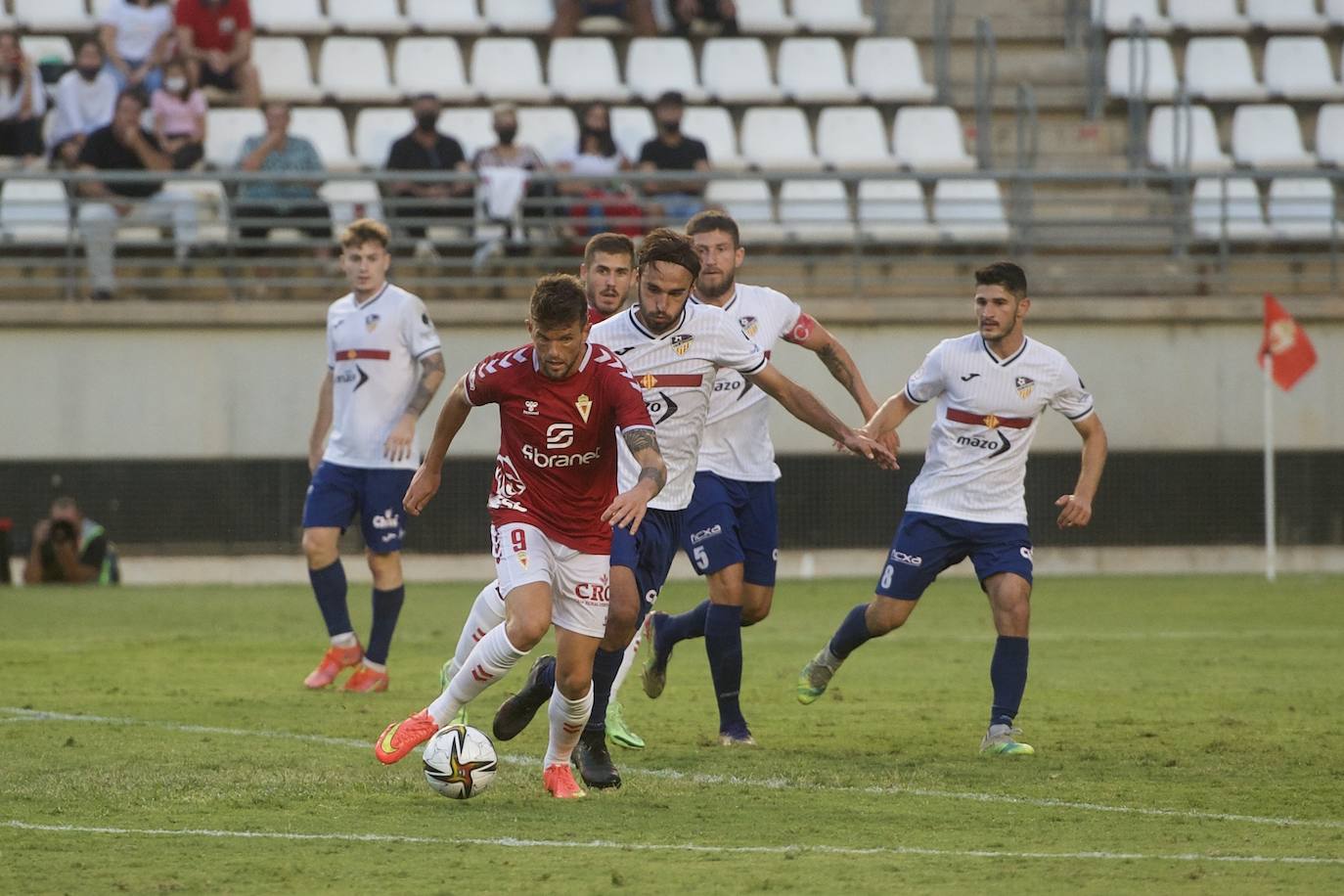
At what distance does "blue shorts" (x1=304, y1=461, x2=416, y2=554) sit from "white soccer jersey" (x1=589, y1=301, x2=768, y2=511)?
3.22 meters

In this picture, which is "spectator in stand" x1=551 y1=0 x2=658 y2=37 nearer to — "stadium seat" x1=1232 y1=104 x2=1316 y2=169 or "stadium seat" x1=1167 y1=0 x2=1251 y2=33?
"stadium seat" x1=1167 y1=0 x2=1251 y2=33

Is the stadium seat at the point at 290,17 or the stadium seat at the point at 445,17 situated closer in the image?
the stadium seat at the point at 290,17

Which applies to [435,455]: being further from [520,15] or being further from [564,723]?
[520,15]

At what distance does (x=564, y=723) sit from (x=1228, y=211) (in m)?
15.7

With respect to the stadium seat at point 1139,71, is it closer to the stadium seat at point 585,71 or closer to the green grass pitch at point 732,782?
the stadium seat at point 585,71

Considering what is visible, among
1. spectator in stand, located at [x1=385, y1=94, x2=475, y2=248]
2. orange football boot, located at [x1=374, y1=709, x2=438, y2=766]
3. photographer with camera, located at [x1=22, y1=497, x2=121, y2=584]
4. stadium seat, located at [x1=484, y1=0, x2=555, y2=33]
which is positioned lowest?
photographer with camera, located at [x1=22, y1=497, x2=121, y2=584]

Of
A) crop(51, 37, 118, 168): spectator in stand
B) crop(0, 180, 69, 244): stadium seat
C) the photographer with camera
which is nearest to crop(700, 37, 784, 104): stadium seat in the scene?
crop(51, 37, 118, 168): spectator in stand

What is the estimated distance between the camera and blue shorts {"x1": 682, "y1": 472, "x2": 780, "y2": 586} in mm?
8992

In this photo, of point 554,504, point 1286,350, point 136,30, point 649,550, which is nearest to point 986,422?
point 649,550

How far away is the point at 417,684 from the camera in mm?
11234

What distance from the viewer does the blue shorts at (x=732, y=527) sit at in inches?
354

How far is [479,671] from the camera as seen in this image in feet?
23.6

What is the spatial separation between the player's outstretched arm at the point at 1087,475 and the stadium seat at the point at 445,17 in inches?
586

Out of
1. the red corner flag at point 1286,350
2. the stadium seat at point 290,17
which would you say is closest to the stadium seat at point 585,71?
the stadium seat at point 290,17
